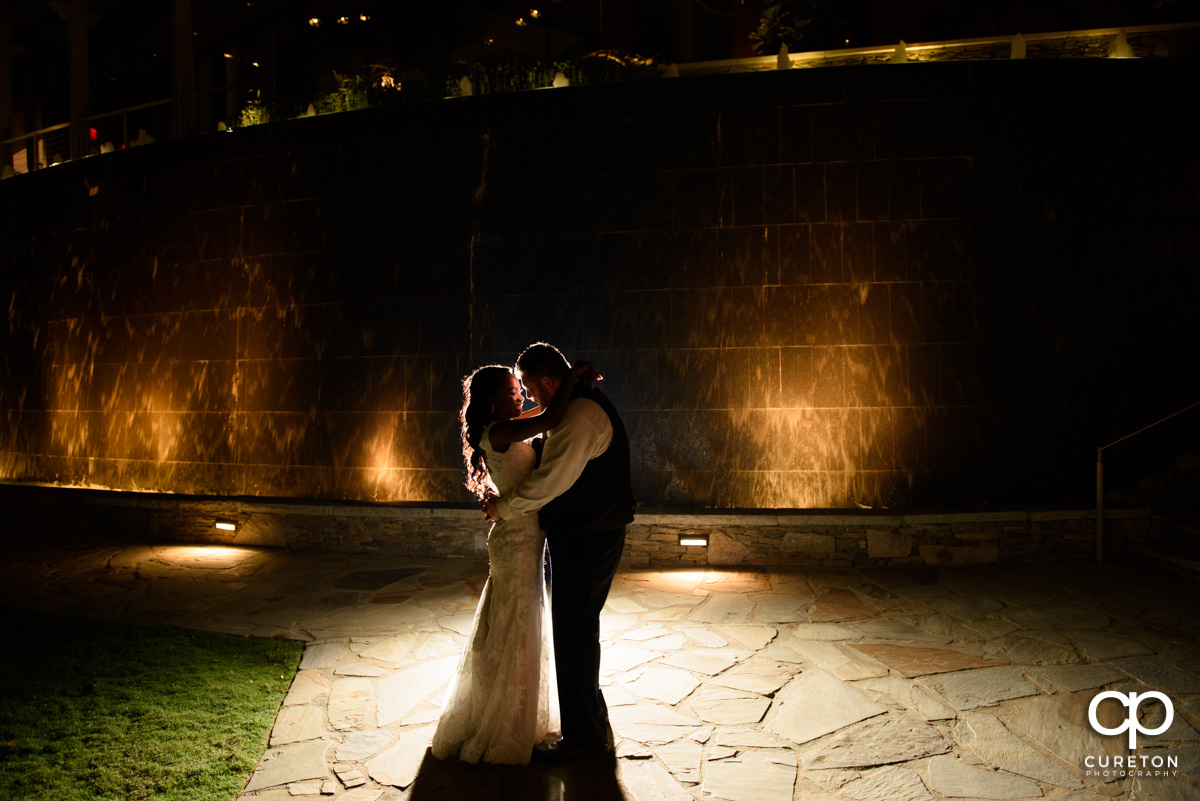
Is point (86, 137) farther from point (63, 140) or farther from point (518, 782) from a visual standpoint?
point (518, 782)

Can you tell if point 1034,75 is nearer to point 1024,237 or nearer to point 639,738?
point 1024,237

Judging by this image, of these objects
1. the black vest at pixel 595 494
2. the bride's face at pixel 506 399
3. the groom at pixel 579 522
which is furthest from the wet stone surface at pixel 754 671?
the bride's face at pixel 506 399

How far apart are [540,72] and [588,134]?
1121 millimetres

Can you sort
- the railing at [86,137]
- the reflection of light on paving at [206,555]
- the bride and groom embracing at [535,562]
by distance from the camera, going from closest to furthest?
1. the bride and groom embracing at [535,562]
2. the reflection of light on paving at [206,555]
3. the railing at [86,137]

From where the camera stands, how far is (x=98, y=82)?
20.2m

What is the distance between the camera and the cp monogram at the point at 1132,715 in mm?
3580

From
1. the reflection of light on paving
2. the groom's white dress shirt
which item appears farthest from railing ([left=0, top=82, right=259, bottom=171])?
the groom's white dress shirt

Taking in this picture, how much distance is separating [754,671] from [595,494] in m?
2.13

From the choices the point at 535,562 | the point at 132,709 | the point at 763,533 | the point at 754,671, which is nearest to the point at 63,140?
the point at 132,709

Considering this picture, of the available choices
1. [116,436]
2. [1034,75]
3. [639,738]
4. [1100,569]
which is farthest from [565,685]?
[116,436]

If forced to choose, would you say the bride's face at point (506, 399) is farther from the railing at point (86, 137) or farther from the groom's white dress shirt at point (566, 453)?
the railing at point (86, 137)

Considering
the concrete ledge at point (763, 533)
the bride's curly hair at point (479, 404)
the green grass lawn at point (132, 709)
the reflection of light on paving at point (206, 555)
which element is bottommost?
the reflection of light on paving at point (206, 555)

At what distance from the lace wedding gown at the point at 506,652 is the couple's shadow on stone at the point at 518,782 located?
0.05 m

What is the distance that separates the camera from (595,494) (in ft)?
10.7
